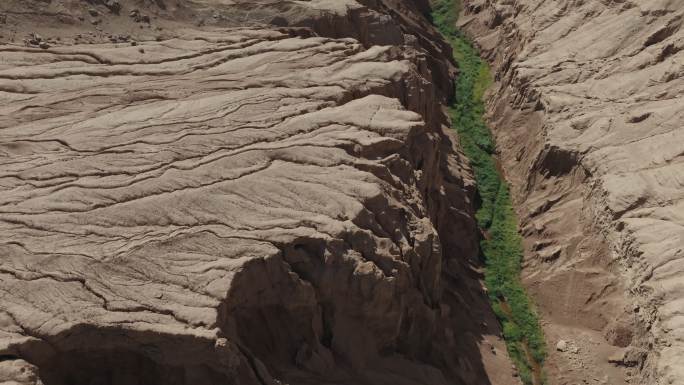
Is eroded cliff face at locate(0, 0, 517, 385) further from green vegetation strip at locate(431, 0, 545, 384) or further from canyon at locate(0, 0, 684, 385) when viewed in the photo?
green vegetation strip at locate(431, 0, 545, 384)

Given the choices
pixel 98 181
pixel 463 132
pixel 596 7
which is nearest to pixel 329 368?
pixel 98 181

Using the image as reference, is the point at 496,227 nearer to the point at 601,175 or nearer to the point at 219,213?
the point at 601,175

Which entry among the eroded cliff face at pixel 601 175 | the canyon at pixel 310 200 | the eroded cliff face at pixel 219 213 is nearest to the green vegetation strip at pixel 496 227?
the canyon at pixel 310 200

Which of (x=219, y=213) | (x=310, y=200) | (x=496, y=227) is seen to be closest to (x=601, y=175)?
(x=496, y=227)

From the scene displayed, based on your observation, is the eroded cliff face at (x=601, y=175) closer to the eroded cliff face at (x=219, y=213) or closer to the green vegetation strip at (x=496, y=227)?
the green vegetation strip at (x=496, y=227)

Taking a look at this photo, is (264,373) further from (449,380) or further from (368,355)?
(449,380)

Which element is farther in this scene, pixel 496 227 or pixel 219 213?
pixel 496 227
